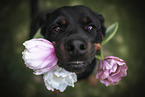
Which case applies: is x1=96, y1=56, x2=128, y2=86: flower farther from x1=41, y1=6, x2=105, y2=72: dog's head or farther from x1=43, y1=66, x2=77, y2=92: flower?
x1=43, y1=66, x2=77, y2=92: flower

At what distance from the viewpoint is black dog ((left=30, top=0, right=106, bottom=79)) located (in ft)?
4.50

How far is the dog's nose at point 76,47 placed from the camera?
1.32 m

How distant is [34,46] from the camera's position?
125cm

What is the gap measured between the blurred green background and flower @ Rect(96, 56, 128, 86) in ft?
4.88

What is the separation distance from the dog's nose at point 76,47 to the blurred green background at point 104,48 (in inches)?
67.3

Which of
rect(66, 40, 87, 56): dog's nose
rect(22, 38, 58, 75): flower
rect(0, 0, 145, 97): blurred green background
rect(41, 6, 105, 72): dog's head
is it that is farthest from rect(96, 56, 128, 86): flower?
rect(0, 0, 145, 97): blurred green background

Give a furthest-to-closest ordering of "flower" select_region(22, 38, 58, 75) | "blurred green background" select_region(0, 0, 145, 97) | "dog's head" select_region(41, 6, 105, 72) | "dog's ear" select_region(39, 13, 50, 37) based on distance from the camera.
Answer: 1. "blurred green background" select_region(0, 0, 145, 97)
2. "dog's ear" select_region(39, 13, 50, 37)
3. "dog's head" select_region(41, 6, 105, 72)
4. "flower" select_region(22, 38, 58, 75)

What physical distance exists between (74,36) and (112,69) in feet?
1.70

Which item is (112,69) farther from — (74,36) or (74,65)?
(74,36)

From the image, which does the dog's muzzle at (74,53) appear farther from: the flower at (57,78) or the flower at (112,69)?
the flower at (112,69)

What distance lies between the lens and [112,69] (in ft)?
4.57

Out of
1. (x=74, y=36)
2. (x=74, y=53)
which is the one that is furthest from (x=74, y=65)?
(x=74, y=36)

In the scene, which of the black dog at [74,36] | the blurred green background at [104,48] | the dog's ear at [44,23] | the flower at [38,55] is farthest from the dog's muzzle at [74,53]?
the blurred green background at [104,48]

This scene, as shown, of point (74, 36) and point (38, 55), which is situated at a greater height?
point (74, 36)
